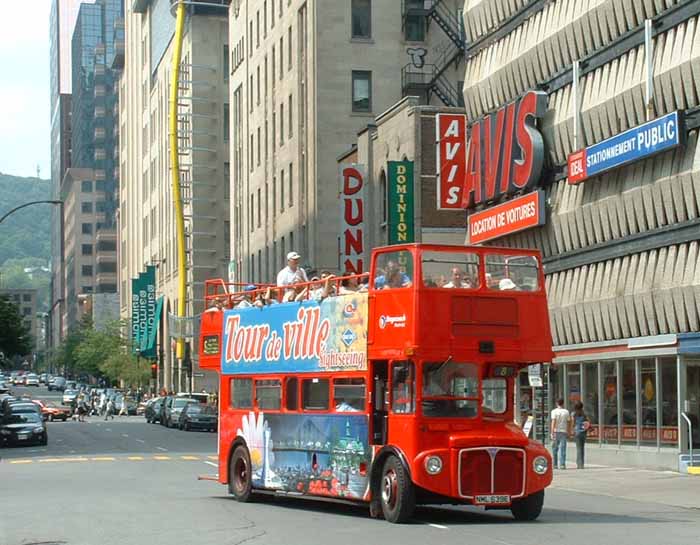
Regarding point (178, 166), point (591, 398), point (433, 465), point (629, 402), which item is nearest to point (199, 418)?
point (591, 398)

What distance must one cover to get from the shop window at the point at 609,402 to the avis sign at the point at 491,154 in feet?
22.7

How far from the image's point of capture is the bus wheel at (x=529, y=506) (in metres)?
19.8

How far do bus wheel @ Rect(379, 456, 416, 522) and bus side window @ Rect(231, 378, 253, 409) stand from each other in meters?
5.01

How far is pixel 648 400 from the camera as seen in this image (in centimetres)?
3525

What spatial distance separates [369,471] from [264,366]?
13.4 feet

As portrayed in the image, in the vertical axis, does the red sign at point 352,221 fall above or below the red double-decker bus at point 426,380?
above

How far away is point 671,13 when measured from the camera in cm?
3403

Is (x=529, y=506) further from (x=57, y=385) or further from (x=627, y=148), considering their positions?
(x=57, y=385)

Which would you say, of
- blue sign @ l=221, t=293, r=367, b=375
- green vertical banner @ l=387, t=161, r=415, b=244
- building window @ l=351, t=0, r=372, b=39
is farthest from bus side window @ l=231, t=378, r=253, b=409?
building window @ l=351, t=0, r=372, b=39

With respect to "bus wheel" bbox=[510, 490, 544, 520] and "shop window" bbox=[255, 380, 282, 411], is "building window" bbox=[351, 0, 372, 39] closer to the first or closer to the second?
"shop window" bbox=[255, 380, 282, 411]

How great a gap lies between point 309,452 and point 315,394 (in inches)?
36.1

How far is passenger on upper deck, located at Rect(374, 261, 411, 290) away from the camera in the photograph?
772 inches

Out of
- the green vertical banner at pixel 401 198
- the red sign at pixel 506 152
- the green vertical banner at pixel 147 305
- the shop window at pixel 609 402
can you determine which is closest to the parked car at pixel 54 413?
the green vertical banner at pixel 147 305

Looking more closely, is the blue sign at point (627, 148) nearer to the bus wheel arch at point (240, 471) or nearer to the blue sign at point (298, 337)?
the blue sign at point (298, 337)
